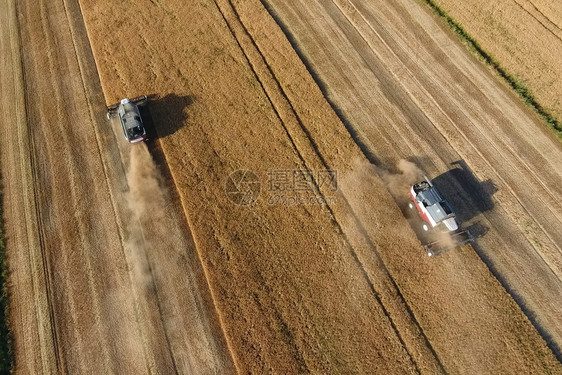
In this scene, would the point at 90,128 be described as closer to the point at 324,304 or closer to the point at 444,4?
the point at 324,304

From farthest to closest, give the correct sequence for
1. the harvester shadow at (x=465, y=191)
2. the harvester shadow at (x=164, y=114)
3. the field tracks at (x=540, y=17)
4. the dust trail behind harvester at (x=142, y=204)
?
the field tracks at (x=540, y=17) < the harvester shadow at (x=164, y=114) < the harvester shadow at (x=465, y=191) < the dust trail behind harvester at (x=142, y=204)

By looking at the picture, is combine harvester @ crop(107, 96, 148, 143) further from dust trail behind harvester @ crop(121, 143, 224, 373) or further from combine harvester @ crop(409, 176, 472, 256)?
combine harvester @ crop(409, 176, 472, 256)

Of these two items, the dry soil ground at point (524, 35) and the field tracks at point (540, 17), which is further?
the field tracks at point (540, 17)

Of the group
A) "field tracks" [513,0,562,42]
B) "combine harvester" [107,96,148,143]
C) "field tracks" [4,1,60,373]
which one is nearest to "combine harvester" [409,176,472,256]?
"combine harvester" [107,96,148,143]

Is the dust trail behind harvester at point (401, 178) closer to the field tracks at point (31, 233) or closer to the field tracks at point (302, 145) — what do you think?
the field tracks at point (302, 145)

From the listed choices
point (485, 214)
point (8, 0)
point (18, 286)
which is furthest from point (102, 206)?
point (8, 0)

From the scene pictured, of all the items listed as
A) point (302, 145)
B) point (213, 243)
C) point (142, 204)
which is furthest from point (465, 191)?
point (142, 204)

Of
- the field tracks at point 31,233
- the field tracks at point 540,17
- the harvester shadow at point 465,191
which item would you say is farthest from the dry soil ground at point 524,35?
the field tracks at point 31,233
